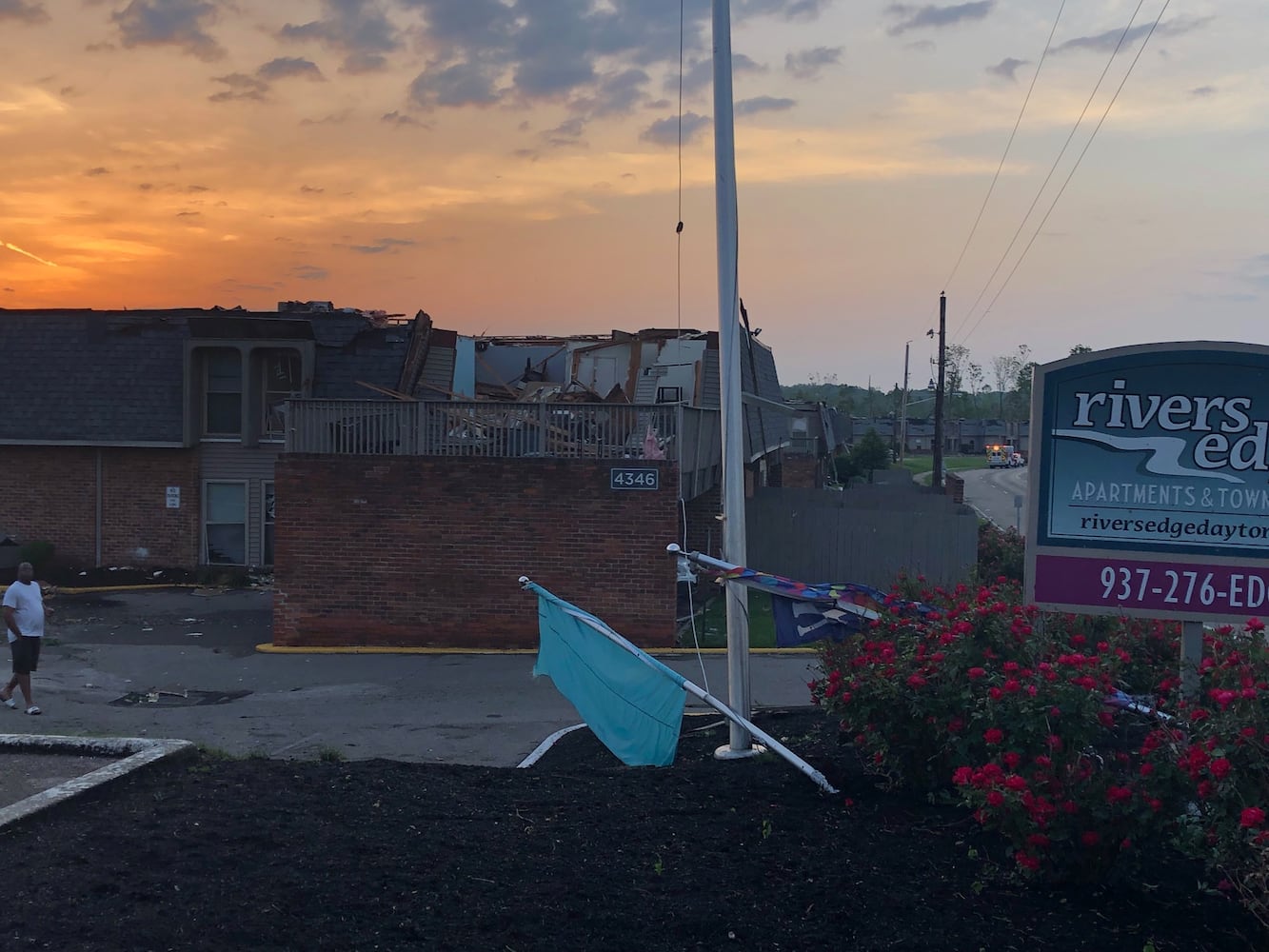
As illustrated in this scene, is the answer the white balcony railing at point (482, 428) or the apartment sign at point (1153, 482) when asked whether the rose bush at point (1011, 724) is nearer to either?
the apartment sign at point (1153, 482)

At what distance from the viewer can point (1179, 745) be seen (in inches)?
198

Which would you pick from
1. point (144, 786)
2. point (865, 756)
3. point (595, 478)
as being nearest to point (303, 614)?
point (595, 478)

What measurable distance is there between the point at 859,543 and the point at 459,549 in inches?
319

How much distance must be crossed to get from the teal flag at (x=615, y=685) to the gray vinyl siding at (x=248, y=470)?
17.9m

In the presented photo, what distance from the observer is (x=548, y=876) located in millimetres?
5316

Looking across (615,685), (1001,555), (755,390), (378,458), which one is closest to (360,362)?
(378,458)

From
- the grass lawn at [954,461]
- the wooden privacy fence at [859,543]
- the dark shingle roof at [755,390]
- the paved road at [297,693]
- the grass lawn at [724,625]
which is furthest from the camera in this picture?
the grass lawn at [954,461]

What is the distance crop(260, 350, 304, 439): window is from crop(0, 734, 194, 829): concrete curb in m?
16.9

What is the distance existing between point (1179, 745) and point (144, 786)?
558 centimetres

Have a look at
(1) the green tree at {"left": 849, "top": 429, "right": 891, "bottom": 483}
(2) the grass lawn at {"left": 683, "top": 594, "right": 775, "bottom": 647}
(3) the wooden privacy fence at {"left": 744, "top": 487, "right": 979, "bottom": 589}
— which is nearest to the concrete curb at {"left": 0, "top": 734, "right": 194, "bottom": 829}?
(2) the grass lawn at {"left": 683, "top": 594, "right": 775, "bottom": 647}

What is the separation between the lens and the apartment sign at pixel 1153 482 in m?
7.12

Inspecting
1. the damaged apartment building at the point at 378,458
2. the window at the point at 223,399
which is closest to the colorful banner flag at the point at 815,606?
the damaged apartment building at the point at 378,458

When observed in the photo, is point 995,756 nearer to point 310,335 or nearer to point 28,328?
point 310,335

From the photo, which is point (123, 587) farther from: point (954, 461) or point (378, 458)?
point (954, 461)
